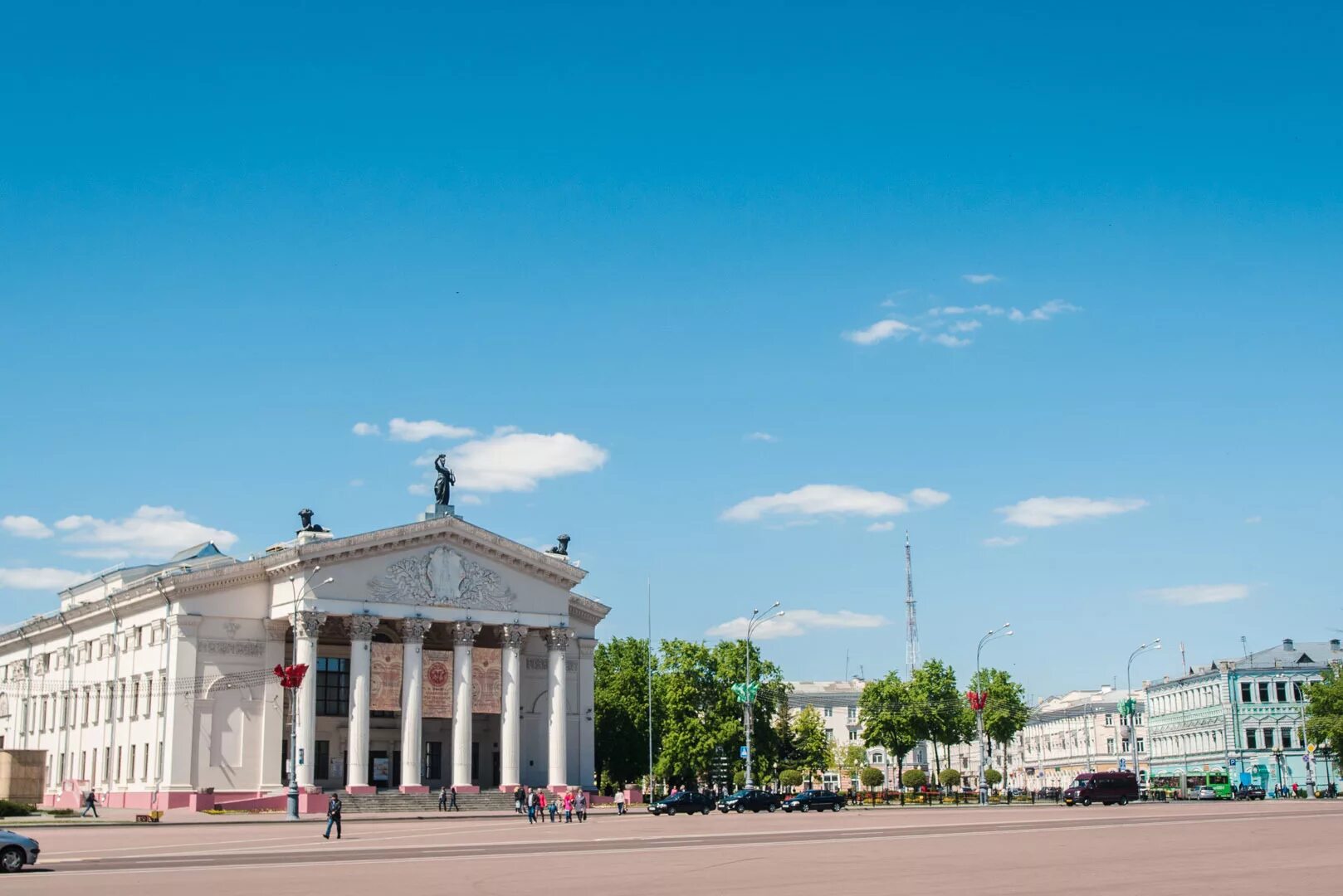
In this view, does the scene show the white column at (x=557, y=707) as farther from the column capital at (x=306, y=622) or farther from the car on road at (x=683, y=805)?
the column capital at (x=306, y=622)

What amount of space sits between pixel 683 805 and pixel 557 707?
12.9 m

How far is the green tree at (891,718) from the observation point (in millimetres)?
110875

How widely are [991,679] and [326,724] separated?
68781 mm

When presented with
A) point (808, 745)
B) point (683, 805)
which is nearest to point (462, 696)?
point (683, 805)

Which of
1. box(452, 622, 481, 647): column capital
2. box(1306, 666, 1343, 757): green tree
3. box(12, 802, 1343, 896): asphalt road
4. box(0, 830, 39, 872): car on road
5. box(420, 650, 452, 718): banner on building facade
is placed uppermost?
box(452, 622, 481, 647): column capital

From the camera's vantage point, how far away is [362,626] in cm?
7050

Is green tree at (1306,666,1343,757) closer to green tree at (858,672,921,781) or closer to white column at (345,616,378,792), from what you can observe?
green tree at (858,672,921,781)

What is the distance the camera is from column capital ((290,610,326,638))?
226ft

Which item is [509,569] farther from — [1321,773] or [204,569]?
[1321,773]

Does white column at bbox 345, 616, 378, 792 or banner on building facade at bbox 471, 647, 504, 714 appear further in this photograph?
banner on building facade at bbox 471, 647, 504, 714

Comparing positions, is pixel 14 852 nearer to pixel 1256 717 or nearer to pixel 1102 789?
pixel 1102 789

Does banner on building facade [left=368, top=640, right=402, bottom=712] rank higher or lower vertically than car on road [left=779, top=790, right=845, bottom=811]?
higher

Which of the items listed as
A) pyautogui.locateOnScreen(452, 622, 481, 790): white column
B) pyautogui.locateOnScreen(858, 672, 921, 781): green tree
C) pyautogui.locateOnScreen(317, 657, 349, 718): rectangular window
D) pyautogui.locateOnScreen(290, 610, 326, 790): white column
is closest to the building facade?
pyautogui.locateOnScreen(858, 672, 921, 781): green tree

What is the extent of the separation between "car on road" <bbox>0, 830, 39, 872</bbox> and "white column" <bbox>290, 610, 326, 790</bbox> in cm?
3903
